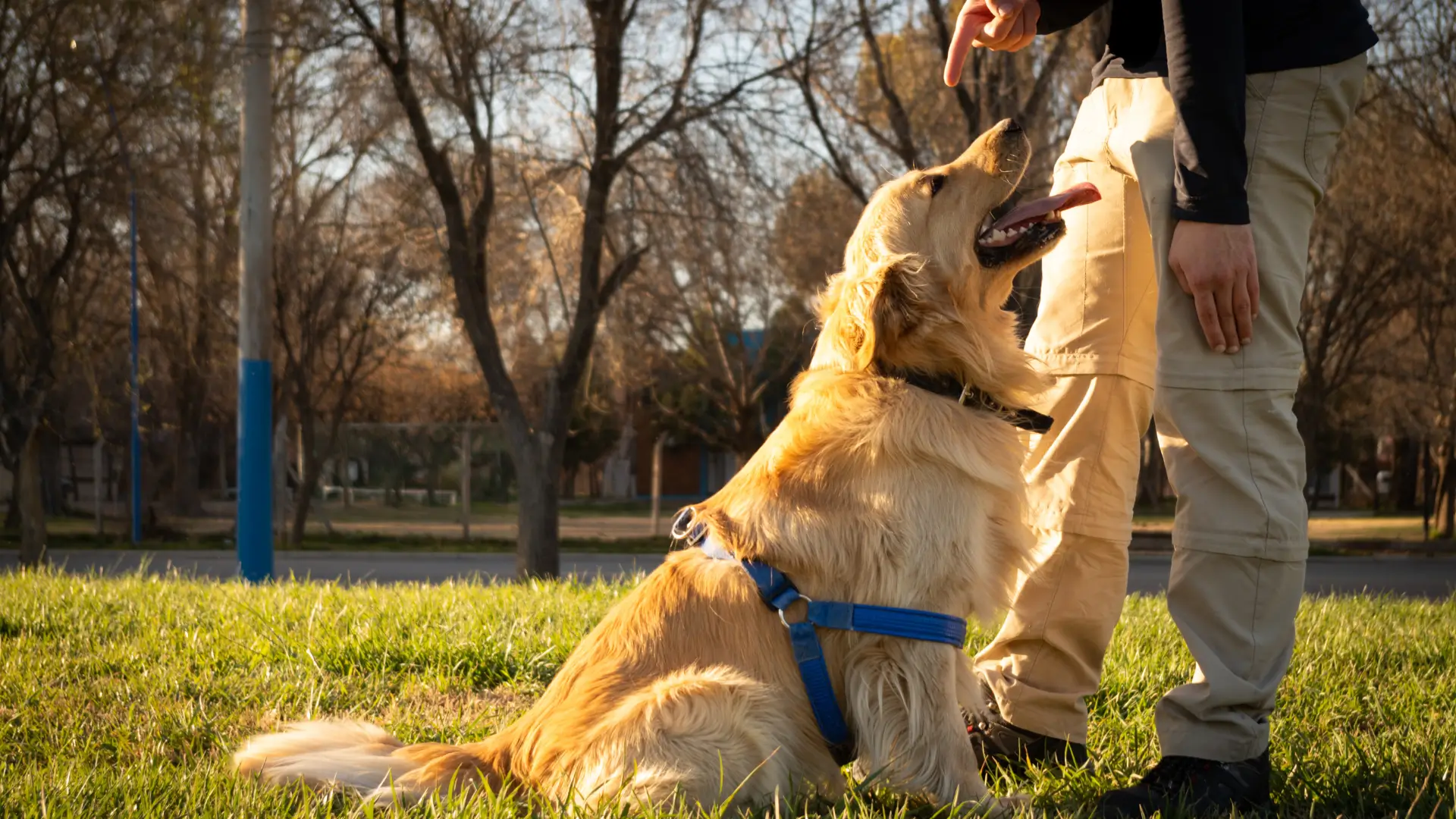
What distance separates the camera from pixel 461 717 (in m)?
3.47

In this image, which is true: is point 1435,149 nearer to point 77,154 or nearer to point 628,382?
point 628,382

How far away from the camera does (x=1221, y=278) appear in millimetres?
2430

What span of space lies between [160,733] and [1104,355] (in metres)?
2.90

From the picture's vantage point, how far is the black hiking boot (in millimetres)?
2396

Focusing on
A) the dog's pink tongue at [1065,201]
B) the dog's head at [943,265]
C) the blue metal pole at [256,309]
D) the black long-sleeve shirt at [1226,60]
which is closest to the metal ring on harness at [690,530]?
the dog's head at [943,265]

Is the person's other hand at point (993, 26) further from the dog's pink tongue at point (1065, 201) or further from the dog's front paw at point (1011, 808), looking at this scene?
the dog's front paw at point (1011, 808)

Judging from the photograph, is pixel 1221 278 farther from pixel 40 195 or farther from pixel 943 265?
pixel 40 195

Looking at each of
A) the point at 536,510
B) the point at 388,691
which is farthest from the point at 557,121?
the point at 388,691

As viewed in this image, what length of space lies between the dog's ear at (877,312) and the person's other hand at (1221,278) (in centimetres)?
70

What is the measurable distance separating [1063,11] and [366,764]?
9.31 feet

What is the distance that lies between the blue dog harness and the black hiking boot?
53 centimetres

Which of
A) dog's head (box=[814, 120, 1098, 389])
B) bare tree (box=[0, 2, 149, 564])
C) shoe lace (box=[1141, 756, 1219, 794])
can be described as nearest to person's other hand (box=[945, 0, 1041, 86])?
dog's head (box=[814, 120, 1098, 389])

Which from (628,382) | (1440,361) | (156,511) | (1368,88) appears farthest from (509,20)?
(1440,361)

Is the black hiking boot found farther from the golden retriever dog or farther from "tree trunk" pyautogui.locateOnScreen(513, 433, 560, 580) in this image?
"tree trunk" pyautogui.locateOnScreen(513, 433, 560, 580)
